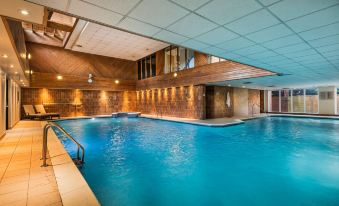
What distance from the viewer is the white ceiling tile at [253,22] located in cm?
255

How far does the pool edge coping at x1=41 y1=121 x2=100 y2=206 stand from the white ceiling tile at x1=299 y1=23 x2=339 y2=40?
4325 mm

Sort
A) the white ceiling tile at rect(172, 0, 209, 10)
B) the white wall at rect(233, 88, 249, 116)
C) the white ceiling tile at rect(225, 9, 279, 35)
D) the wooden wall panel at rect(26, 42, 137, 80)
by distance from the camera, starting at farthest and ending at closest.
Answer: the white wall at rect(233, 88, 249, 116), the wooden wall panel at rect(26, 42, 137, 80), the white ceiling tile at rect(225, 9, 279, 35), the white ceiling tile at rect(172, 0, 209, 10)

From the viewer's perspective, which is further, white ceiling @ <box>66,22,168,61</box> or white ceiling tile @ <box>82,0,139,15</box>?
white ceiling @ <box>66,22,168,61</box>

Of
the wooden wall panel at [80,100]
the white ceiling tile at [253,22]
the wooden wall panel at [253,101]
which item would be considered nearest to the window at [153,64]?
the wooden wall panel at [80,100]

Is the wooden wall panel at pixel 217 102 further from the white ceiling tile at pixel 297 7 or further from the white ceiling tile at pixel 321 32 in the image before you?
the white ceiling tile at pixel 297 7

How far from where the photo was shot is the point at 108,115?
15352 millimetres

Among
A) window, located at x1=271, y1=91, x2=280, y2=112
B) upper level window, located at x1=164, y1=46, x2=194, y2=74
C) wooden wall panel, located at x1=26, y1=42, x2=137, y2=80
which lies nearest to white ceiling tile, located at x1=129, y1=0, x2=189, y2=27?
upper level window, located at x1=164, y1=46, x2=194, y2=74

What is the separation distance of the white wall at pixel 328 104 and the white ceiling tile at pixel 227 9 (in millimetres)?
16440

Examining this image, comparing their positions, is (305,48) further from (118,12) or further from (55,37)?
(55,37)

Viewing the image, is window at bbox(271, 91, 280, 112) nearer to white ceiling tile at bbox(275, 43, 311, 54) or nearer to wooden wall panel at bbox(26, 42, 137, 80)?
wooden wall panel at bbox(26, 42, 137, 80)

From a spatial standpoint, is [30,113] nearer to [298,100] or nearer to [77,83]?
[77,83]

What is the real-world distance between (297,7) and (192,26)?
1461 mm

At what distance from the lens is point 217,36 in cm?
337

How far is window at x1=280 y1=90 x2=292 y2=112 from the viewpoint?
1730cm
